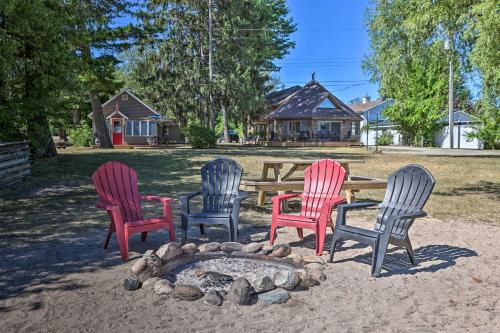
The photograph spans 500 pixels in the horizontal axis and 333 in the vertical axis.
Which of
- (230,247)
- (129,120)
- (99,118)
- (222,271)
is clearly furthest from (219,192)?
(129,120)

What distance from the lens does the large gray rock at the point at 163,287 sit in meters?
3.69

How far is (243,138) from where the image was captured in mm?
42562

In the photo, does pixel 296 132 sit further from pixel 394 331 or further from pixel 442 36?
pixel 394 331

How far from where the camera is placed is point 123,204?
5.32 metres

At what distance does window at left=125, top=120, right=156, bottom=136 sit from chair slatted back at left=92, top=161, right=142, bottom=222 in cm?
3016

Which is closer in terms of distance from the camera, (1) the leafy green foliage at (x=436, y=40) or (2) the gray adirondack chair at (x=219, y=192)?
(2) the gray adirondack chair at (x=219, y=192)

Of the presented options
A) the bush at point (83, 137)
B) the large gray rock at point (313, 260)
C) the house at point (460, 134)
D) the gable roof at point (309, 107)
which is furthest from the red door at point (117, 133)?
the large gray rock at point (313, 260)

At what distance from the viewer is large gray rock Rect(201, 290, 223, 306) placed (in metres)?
3.51

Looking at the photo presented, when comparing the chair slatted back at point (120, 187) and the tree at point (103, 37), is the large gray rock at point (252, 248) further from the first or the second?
the tree at point (103, 37)

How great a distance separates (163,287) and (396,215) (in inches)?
92.5

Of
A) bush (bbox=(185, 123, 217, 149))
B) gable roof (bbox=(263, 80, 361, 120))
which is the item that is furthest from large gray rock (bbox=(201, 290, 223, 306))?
gable roof (bbox=(263, 80, 361, 120))

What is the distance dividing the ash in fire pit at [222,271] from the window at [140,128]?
1241 inches

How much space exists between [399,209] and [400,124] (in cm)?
3344

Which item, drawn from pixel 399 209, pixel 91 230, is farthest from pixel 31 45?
pixel 399 209
